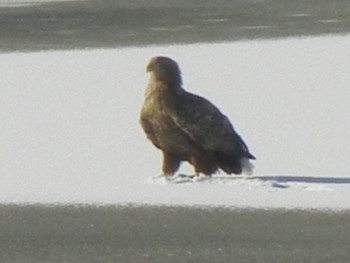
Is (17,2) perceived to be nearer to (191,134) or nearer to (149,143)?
(149,143)

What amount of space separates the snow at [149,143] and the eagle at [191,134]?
11cm

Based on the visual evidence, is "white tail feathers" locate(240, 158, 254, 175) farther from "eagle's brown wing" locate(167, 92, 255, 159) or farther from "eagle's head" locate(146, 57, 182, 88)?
"eagle's head" locate(146, 57, 182, 88)

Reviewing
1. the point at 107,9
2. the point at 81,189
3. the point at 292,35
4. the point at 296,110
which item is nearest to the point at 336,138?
the point at 296,110

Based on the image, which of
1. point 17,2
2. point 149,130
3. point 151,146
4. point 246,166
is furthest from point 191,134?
point 17,2

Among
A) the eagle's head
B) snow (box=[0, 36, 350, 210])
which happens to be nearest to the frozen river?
snow (box=[0, 36, 350, 210])

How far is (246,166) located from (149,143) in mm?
1292

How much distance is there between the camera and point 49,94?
10516 millimetres

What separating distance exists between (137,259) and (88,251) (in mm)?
312

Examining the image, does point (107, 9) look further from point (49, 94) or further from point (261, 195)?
point (261, 195)

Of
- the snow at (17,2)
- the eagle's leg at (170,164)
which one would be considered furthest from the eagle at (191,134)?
the snow at (17,2)

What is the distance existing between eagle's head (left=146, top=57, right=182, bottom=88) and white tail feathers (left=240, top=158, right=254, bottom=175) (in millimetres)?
626

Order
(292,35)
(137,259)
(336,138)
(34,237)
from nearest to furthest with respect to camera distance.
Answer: (137,259) → (34,237) → (336,138) → (292,35)

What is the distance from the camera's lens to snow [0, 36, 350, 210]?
7.45 metres

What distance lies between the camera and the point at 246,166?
7691mm
